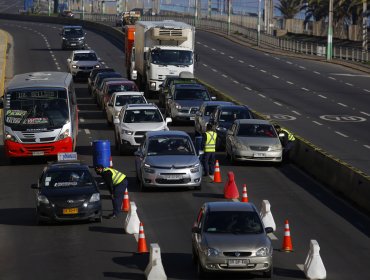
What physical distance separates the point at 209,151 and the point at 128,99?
13.3 m

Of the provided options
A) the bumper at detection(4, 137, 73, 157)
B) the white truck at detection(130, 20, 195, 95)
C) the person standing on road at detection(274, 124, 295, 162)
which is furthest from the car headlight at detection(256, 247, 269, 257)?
the white truck at detection(130, 20, 195, 95)

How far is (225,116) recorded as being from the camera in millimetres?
40969

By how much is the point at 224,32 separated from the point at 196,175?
99645 millimetres

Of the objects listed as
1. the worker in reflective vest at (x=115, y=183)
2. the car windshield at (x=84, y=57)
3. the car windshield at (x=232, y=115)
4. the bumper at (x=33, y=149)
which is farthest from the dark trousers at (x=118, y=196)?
the car windshield at (x=84, y=57)

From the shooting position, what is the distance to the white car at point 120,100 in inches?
1779

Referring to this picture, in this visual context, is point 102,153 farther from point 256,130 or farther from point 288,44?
point 288,44

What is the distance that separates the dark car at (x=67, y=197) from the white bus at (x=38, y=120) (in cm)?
995

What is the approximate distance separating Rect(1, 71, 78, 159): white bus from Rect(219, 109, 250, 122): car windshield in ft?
21.4

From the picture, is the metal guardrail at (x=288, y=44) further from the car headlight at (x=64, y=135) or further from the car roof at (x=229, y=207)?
the car roof at (x=229, y=207)

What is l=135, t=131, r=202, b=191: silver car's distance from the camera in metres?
29.7

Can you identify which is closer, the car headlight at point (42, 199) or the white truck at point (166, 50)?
the car headlight at point (42, 199)

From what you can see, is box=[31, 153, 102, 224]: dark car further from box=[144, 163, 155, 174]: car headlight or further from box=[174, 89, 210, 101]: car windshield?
box=[174, 89, 210, 101]: car windshield

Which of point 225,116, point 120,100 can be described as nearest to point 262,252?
point 225,116

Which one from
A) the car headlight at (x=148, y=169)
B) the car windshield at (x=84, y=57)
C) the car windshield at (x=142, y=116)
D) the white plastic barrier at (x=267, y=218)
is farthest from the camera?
the car windshield at (x=84, y=57)
